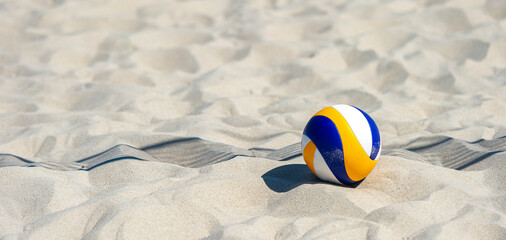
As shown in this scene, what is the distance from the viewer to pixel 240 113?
4.17 m

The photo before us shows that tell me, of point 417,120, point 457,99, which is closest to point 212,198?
point 417,120

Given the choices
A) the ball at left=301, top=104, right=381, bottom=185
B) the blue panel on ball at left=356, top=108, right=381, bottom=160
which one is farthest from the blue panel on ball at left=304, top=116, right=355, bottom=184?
the blue panel on ball at left=356, top=108, right=381, bottom=160

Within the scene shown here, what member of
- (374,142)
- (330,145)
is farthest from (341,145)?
(374,142)

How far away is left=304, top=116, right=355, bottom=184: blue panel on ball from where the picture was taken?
2.67 meters

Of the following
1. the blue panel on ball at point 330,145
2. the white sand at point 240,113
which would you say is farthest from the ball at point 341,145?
the white sand at point 240,113

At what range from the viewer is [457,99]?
4168 mm

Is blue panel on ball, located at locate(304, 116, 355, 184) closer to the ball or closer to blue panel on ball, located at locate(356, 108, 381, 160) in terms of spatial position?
the ball

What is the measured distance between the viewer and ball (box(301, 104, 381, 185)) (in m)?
2.67

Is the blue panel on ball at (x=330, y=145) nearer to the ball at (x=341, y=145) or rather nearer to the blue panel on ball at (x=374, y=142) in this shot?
the ball at (x=341, y=145)

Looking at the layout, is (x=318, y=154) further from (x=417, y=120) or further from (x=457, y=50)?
(x=457, y=50)

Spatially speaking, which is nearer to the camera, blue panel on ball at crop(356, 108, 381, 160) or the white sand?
the white sand

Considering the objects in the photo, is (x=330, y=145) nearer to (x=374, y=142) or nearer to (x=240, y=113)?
(x=374, y=142)

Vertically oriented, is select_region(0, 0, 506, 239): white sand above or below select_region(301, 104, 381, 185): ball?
below

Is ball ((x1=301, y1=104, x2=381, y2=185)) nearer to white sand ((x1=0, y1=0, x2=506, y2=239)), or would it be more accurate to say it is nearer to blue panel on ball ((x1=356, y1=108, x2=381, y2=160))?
blue panel on ball ((x1=356, y1=108, x2=381, y2=160))
